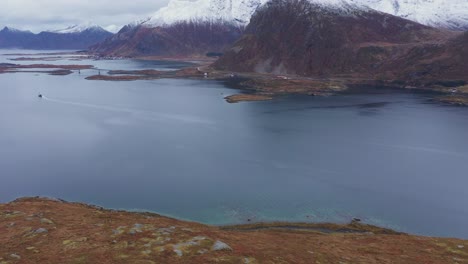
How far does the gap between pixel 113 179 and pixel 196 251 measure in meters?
41.6

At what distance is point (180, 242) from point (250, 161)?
4964 cm

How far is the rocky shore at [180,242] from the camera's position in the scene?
37.4m

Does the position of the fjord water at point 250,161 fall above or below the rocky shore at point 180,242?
below

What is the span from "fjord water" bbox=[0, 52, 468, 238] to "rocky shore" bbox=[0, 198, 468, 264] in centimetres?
771

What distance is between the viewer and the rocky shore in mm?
37375

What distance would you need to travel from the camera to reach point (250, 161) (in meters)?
89.0

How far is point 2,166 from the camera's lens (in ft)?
274

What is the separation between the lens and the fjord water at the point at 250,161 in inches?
2547

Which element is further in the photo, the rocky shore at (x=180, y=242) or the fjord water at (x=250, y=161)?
the fjord water at (x=250, y=161)

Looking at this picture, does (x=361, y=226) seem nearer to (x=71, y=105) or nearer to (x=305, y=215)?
(x=305, y=215)

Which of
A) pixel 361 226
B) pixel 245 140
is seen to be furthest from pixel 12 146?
pixel 361 226

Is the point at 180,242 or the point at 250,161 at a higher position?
the point at 180,242

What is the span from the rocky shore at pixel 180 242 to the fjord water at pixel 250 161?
7.71 meters

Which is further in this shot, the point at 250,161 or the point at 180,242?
the point at 250,161
